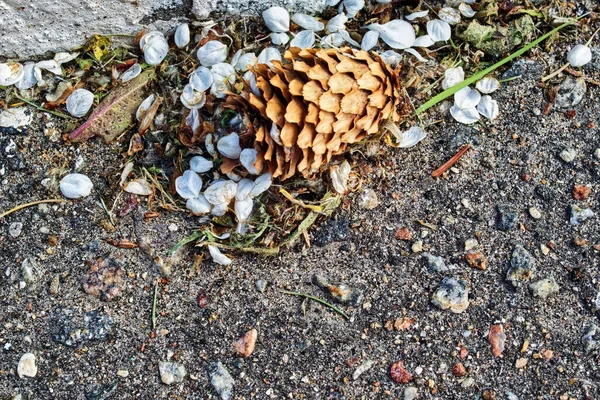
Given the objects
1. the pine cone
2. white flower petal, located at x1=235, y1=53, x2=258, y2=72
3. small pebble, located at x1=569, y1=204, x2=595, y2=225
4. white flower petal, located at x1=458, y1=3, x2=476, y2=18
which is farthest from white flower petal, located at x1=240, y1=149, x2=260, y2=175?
small pebble, located at x1=569, y1=204, x2=595, y2=225

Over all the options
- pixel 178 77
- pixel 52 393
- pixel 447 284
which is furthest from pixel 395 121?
pixel 52 393

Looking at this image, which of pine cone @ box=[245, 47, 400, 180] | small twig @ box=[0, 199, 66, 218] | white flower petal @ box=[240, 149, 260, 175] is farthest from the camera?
small twig @ box=[0, 199, 66, 218]

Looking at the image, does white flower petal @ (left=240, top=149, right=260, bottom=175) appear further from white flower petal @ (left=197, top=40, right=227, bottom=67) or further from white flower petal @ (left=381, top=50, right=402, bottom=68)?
white flower petal @ (left=381, top=50, right=402, bottom=68)

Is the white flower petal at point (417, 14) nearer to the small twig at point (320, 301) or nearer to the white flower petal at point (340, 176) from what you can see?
the white flower petal at point (340, 176)

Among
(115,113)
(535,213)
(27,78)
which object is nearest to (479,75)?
(535,213)

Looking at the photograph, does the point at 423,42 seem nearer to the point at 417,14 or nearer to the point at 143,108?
the point at 417,14

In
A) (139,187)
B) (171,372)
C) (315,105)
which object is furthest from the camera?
(139,187)

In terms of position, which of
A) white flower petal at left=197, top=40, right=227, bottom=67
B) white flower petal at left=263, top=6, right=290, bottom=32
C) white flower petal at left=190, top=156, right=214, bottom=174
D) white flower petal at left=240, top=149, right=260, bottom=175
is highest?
white flower petal at left=263, top=6, right=290, bottom=32
